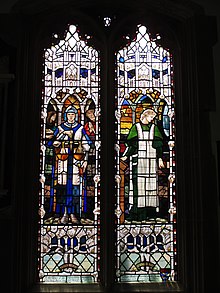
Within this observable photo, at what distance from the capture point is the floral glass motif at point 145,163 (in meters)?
4.23

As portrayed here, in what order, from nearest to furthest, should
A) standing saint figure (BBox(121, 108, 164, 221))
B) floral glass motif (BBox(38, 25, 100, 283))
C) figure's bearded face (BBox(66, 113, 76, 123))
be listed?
floral glass motif (BBox(38, 25, 100, 283))
standing saint figure (BBox(121, 108, 164, 221))
figure's bearded face (BBox(66, 113, 76, 123))

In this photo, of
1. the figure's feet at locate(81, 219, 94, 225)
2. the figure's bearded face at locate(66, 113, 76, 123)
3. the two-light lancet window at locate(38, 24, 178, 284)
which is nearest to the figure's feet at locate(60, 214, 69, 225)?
the two-light lancet window at locate(38, 24, 178, 284)

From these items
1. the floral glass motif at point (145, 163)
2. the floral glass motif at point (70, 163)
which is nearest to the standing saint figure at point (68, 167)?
the floral glass motif at point (70, 163)

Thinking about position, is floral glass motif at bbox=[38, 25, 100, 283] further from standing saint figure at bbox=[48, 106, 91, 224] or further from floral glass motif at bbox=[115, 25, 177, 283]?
floral glass motif at bbox=[115, 25, 177, 283]

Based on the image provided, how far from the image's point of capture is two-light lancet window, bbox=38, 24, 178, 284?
4.23 m

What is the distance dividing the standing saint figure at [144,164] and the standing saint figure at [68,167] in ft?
1.43

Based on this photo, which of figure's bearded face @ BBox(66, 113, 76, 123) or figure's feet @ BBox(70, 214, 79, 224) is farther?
figure's bearded face @ BBox(66, 113, 76, 123)

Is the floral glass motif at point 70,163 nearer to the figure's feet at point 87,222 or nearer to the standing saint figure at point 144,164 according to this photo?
the figure's feet at point 87,222

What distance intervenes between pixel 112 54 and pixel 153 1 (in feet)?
2.09
